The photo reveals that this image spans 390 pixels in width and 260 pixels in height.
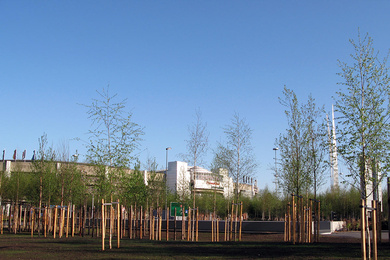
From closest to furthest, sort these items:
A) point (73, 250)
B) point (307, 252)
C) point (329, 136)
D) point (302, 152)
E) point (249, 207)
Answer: point (307, 252) < point (73, 250) < point (329, 136) < point (302, 152) < point (249, 207)

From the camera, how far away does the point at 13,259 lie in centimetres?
1304

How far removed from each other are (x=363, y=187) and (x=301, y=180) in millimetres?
7109

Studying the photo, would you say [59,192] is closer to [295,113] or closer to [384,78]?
[295,113]

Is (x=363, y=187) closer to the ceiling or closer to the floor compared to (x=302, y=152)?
closer to the floor

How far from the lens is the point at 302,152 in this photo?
2191cm

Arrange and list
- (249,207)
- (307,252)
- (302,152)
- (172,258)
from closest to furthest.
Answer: (172,258), (307,252), (302,152), (249,207)

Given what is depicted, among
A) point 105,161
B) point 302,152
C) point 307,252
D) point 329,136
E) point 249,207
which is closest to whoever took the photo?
point 307,252

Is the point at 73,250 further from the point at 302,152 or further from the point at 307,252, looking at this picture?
the point at 302,152

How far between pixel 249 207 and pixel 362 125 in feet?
182

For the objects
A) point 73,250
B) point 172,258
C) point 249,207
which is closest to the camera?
point 172,258

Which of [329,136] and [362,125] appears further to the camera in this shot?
[329,136]

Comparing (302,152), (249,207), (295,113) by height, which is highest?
(295,113)

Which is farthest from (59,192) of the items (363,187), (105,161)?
(363,187)

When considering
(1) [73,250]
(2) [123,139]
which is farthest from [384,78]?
(1) [73,250]
